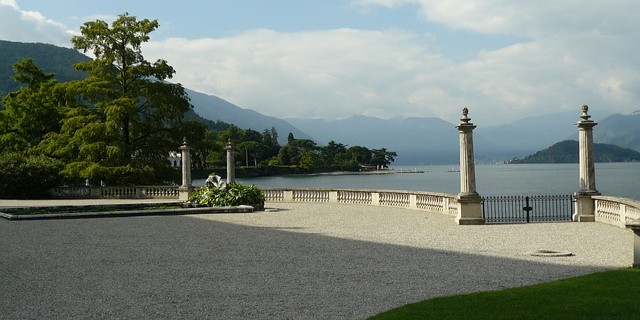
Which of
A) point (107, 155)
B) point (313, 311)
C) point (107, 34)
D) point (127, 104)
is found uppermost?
point (107, 34)

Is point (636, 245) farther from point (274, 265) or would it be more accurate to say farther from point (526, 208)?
point (526, 208)

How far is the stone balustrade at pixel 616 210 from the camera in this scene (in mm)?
15875

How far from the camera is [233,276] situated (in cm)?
1030

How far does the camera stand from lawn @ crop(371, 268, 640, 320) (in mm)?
6980

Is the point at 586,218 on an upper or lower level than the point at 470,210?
lower

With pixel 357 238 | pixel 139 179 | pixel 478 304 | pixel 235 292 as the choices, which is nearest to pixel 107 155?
pixel 139 179

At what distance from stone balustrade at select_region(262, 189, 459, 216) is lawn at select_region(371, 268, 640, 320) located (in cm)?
1143

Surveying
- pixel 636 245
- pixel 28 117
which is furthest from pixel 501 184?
pixel 636 245

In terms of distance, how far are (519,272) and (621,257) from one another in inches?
105

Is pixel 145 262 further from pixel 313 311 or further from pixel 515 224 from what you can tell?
pixel 515 224

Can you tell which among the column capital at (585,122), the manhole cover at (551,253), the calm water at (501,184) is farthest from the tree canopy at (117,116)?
the calm water at (501,184)

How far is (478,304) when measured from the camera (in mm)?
7629

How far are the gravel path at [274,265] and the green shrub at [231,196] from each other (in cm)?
665

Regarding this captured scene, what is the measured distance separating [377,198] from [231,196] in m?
6.08
